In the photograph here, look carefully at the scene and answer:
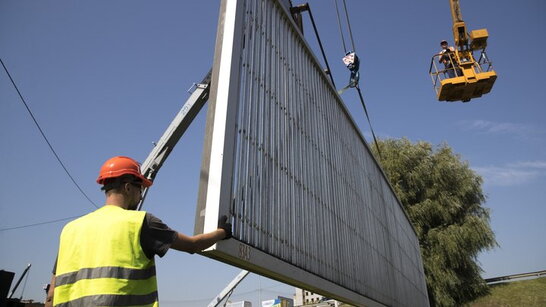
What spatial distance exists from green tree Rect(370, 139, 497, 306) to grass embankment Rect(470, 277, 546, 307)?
0.58m

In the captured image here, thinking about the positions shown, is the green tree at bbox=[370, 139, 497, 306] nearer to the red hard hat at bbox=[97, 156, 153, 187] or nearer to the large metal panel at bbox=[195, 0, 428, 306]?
the large metal panel at bbox=[195, 0, 428, 306]

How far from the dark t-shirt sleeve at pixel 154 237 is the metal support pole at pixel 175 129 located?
36.5 feet

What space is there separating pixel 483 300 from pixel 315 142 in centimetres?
2200

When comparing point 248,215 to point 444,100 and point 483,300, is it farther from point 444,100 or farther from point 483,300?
point 483,300

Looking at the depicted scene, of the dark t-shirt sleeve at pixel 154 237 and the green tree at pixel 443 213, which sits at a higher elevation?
the green tree at pixel 443 213

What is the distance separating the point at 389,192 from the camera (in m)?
10.6

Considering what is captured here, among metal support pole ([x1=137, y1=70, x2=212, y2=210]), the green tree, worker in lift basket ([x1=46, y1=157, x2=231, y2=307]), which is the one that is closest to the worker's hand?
worker in lift basket ([x1=46, y1=157, x2=231, y2=307])

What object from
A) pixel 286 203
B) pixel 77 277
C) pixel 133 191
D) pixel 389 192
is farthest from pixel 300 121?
pixel 389 192

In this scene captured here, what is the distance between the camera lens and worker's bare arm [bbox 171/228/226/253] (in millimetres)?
2156

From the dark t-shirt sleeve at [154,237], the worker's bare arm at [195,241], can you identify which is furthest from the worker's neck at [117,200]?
the worker's bare arm at [195,241]

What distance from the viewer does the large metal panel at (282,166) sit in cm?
309

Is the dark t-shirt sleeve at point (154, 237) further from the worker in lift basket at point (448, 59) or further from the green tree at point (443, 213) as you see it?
the green tree at point (443, 213)

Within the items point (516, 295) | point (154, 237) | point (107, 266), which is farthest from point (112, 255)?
point (516, 295)

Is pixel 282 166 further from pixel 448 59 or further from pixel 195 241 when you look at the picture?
pixel 448 59
